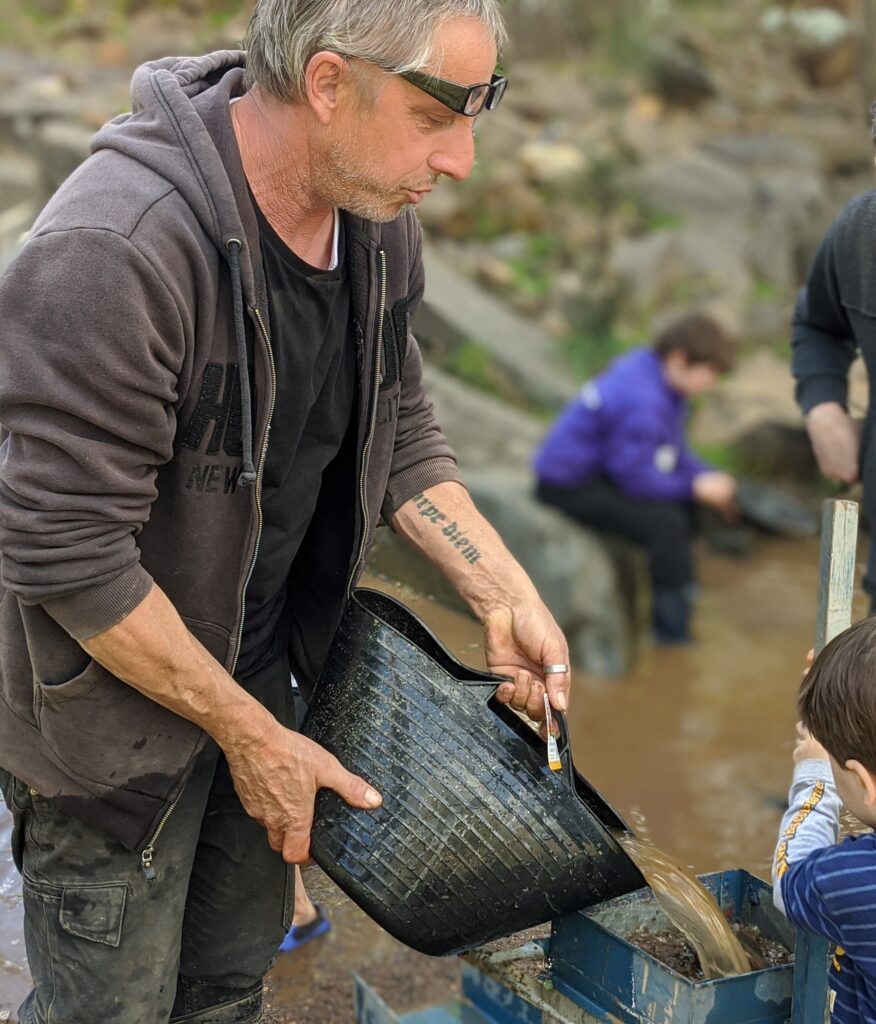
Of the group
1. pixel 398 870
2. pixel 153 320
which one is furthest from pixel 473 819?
pixel 153 320

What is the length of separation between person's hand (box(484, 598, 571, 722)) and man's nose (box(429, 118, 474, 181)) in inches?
30.5

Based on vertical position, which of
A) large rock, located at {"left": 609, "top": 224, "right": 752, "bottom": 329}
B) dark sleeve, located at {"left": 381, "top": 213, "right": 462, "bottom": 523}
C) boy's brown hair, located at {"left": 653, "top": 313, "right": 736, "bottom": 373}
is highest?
large rock, located at {"left": 609, "top": 224, "right": 752, "bottom": 329}

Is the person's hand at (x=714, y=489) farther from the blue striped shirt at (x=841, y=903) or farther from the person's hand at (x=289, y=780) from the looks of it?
the person's hand at (x=289, y=780)

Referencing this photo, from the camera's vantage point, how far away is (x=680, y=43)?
48.6 feet

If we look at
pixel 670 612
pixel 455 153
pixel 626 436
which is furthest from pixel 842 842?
pixel 670 612

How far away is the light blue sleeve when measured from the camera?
2014mm

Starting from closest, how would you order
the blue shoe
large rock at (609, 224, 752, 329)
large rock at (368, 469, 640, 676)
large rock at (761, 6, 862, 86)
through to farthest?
the blue shoe, large rock at (368, 469, 640, 676), large rock at (609, 224, 752, 329), large rock at (761, 6, 862, 86)

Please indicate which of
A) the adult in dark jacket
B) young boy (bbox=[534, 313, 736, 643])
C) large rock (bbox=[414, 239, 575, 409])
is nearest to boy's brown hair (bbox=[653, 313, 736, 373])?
young boy (bbox=[534, 313, 736, 643])

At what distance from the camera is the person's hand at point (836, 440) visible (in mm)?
2996

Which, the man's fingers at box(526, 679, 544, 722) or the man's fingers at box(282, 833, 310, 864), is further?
the man's fingers at box(526, 679, 544, 722)

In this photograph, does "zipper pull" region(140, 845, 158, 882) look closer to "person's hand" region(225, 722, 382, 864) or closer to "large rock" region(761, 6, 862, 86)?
"person's hand" region(225, 722, 382, 864)

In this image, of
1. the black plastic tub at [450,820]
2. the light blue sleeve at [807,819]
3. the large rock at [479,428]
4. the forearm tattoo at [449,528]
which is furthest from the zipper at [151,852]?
the large rock at [479,428]

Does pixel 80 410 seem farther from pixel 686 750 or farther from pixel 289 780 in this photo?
pixel 686 750

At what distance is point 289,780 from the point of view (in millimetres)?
2018
